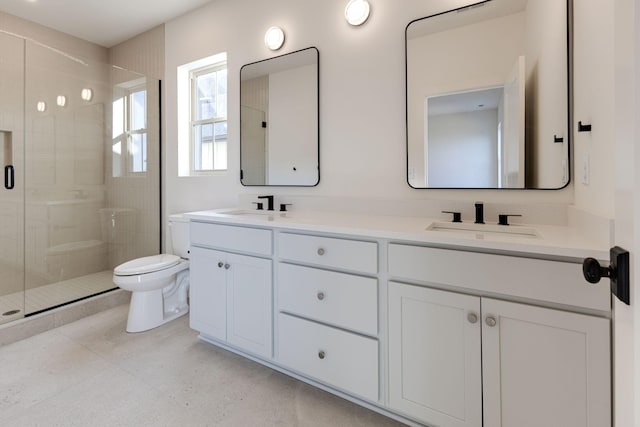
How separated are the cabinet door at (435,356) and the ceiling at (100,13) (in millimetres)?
2904

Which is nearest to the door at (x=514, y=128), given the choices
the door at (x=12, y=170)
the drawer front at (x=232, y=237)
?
the drawer front at (x=232, y=237)

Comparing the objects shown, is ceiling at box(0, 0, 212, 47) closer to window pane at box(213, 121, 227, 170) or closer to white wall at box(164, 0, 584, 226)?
white wall at box(164, 0, 584, 226)

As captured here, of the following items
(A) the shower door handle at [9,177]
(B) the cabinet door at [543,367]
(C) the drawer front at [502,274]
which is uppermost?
(A) the shower door handle at [9,177]

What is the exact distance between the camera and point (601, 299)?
3.13 feet

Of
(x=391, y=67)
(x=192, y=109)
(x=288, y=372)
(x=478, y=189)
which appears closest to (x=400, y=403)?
(x=288, y=372)

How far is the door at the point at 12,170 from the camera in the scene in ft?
8.18

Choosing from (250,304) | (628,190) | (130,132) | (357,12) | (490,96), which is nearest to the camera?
(628,190)

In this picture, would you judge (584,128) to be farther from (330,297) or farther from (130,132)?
(130,132)

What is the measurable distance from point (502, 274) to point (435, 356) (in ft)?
1.36

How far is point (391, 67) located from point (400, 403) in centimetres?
176

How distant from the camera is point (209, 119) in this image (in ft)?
9.25

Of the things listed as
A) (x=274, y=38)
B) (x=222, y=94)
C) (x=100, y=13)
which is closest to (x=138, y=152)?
(x=222, y=94)

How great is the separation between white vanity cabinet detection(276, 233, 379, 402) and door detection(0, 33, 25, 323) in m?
2.36

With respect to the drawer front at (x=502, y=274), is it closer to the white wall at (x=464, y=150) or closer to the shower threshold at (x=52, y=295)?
the white wall at (x=464, y=150)
